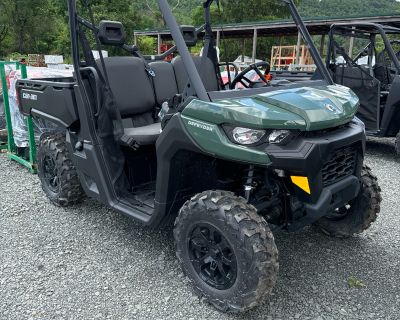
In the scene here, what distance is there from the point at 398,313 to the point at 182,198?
5.07ft

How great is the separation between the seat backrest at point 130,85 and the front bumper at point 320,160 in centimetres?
168

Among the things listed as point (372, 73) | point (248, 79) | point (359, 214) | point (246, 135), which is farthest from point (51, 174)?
point (372, 73)

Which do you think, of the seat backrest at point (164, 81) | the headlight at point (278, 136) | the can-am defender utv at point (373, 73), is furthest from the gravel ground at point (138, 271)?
the can-am defender utv at point (373, 73)

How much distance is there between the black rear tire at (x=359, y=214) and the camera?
3102 mm

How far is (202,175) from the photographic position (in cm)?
278

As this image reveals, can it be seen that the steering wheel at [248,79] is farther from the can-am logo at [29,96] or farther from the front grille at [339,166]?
the can-am logo at [29,96]

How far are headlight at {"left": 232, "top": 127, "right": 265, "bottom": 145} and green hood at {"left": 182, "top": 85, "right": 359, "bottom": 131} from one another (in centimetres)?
4

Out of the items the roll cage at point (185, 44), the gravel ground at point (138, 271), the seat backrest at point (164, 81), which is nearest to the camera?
the roll cage at point (185, 44)

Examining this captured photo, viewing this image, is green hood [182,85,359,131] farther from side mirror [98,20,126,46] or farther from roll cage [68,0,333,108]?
side mirror [98,20,126,46]

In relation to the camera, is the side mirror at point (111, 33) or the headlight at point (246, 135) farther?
the side mirror at point (111, 33)

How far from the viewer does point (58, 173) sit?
380cm

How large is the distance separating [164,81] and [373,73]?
4002 millimetres

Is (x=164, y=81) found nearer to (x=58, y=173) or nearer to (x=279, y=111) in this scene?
(x=58, y=173)

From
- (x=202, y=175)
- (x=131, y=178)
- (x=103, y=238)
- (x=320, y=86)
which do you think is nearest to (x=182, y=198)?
(x=202, y=175)
